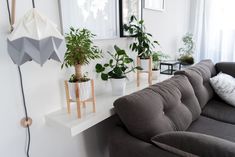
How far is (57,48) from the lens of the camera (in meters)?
0.96

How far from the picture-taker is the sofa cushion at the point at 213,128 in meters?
1.45

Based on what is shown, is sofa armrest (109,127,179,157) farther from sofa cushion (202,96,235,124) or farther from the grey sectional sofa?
sofa cushion (202,96,235,124)

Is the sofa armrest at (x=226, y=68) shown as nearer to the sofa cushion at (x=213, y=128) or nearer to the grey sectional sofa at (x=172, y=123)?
the grey sectional sofa at (x=172, y=123)

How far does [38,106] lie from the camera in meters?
1.16

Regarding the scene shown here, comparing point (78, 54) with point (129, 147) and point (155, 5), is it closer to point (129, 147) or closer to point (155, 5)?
point (129, 147)

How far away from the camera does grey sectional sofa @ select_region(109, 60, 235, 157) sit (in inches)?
37.5

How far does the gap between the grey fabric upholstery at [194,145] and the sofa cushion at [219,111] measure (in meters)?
0.88

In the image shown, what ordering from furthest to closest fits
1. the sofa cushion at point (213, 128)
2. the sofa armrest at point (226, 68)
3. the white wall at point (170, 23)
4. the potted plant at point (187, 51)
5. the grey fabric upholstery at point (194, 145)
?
the potted plant at point (187, 51) → the sofa armrest at point (226, 68) → the white wall at point (170, 23) → the sofa cushion at point (213, 128) → the grey fabric upholstery at point (194, 145)

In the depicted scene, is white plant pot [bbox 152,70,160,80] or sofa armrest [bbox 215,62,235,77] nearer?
white plant pot [bbox 152,70,160,80]

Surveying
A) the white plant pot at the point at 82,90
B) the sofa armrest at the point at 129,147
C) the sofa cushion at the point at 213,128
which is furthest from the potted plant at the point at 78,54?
the sofa cushion at the point at 213,128

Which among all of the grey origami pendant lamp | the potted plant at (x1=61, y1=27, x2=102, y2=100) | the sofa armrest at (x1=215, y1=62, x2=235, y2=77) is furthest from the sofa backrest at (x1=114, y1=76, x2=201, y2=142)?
the sofa armrest at (x1=215, y1=62, x2=235, y2=77)

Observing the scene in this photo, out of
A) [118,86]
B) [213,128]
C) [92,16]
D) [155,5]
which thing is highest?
[155,5]

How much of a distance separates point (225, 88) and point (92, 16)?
1.47 metres

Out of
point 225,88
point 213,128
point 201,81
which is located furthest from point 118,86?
point 225,88
